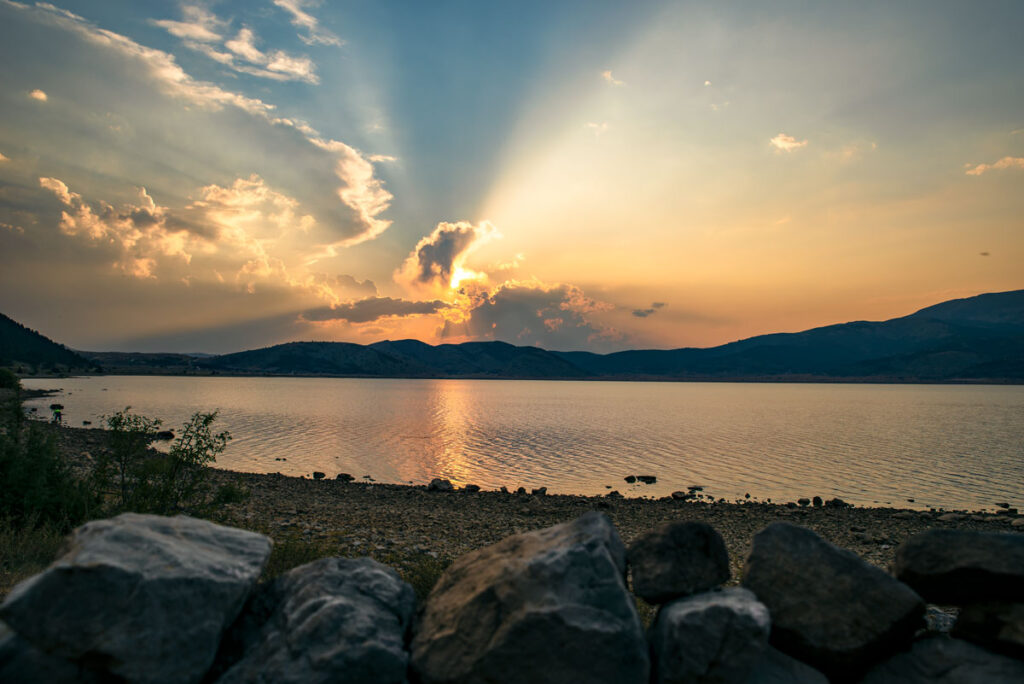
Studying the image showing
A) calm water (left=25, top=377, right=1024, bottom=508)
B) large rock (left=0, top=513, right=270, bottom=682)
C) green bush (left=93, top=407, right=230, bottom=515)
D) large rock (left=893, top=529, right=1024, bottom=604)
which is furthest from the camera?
calm water (left=25, top=377, right=1024, bottom=508)

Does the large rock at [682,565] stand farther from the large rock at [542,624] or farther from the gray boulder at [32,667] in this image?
the gray boulder at [32,667]

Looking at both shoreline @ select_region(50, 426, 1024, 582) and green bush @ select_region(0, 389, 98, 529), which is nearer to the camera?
green bush @ select_region(0, 389, 98, 529)

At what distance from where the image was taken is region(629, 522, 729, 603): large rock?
6.15 metres

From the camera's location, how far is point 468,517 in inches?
984

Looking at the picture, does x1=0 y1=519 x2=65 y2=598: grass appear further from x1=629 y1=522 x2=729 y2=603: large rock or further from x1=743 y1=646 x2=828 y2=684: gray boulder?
x1=743 y1=646 x2=828 y2=684: gray boulder

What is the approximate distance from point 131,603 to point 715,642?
5308mm

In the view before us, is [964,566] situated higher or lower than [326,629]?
higher

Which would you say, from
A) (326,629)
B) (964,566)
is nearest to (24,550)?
(326,629)

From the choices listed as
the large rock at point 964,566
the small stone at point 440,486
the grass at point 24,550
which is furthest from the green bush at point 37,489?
the small stone at point 440,486

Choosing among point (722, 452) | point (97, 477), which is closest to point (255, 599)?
point (97, 477)

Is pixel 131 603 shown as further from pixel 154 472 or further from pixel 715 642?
pixel 154 472

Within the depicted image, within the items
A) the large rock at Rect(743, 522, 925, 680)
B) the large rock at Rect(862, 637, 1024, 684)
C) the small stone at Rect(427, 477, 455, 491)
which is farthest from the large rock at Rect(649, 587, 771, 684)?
the small stone at Rect(427, 477, 455, 491)

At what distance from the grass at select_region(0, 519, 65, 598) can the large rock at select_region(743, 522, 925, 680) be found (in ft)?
33.7

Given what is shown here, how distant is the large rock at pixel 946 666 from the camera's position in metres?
5.54
